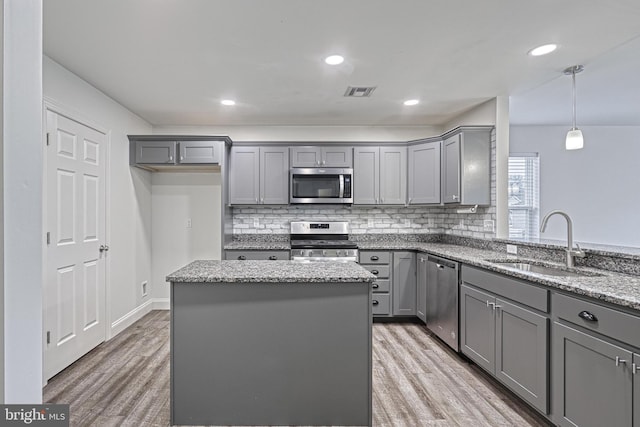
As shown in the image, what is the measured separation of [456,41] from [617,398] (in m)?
2.25

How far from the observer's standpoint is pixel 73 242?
2.95m

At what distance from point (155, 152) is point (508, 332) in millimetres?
3958

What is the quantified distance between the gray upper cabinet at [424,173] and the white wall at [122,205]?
341 cm

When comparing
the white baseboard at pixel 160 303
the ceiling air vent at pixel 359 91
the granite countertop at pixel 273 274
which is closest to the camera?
the granite countertop at pixel 273 274

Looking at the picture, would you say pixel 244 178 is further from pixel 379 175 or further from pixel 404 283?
pixel 404 283

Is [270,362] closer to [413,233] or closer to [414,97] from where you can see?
[414,97]

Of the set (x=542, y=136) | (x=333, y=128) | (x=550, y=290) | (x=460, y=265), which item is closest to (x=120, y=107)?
(x=333, y=128)

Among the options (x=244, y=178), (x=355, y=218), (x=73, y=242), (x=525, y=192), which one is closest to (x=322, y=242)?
(x=355, y=218)

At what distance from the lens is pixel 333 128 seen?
460 centimetres

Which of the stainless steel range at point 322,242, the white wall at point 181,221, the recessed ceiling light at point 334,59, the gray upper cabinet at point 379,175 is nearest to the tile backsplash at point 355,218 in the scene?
the stainless steel range at point 322,242

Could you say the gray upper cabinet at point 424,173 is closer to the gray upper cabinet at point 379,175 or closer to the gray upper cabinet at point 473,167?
the gray upper cabinet at point 379,175

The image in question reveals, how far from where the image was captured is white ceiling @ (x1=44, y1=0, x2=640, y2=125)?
199cm

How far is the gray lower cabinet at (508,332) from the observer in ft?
6.72


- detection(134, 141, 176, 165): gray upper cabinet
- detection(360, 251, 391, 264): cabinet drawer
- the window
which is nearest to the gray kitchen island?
detection(360, 251, 391, 264): cabinet drawer
